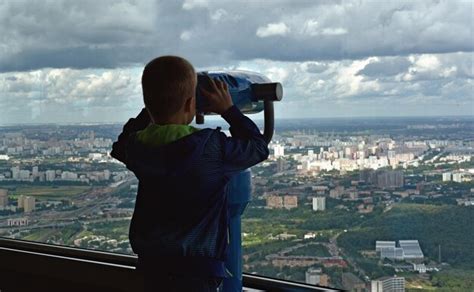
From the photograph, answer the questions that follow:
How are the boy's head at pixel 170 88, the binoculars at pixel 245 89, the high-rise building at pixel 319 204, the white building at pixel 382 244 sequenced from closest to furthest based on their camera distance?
1. the boy's head at pixel 170 88
2. the binoculars at pixel 245 89
3. the white building at pixel 382 244
4. the high-rise building at pixel 319 204

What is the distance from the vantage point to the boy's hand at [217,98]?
66.3 inches

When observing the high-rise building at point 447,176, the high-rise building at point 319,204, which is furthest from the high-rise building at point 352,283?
the high-rise building at point 447,176

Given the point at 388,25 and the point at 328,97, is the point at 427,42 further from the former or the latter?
the point at 328,97

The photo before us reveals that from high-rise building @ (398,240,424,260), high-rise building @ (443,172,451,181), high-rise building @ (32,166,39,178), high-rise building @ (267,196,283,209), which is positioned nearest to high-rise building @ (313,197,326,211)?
high-rise building @ (267,196,283,209)

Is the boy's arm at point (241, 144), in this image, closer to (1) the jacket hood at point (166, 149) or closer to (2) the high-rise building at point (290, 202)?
(1) the jacket hood at point (166, 149)

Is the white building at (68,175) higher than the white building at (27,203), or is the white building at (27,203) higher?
the white building at (68,175)

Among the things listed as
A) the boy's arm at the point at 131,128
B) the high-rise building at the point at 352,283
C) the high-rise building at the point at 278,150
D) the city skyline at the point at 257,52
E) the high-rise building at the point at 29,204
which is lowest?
the high-rise building at the point at 352,283

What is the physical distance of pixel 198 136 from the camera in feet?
5.30

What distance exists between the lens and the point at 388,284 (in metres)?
2.15

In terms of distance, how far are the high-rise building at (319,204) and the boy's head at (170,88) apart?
0.78 meters

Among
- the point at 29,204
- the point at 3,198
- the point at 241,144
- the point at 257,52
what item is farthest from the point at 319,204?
the point at 3,198

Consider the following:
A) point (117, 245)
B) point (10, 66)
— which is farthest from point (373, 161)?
point (10, 66)

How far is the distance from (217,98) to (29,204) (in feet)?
5.56

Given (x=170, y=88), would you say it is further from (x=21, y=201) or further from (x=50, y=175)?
(x=21, y=201)
